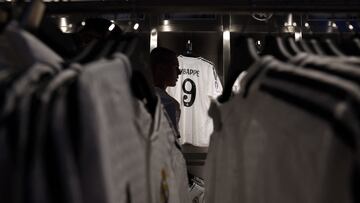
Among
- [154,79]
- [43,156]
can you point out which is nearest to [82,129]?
[43,156]

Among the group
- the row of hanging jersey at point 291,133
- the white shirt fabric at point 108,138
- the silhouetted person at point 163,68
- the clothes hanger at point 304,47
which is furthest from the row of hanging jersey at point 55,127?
the silhouetted person at point 163,68

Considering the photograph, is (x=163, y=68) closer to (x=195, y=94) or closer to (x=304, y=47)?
(x=195, y=94)

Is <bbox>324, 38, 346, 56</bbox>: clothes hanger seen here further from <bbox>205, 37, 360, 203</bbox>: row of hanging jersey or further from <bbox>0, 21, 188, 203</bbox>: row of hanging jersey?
<bbox>0, 21, 188, 203</bbox>: row of hanging jersey

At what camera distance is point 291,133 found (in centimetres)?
57

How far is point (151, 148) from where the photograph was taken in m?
0.84

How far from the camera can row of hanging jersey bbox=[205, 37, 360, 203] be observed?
0.42 m

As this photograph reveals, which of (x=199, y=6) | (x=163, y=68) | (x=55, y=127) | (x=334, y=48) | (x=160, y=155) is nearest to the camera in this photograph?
(x=55, y=127)

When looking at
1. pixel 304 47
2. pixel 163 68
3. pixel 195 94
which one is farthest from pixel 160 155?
pixel 195 94

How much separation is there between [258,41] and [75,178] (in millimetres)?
2487

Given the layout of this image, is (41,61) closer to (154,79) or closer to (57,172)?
(57,172)

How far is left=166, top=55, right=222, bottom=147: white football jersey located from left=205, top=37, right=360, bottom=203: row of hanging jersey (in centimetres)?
196

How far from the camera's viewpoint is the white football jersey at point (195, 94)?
2.93m

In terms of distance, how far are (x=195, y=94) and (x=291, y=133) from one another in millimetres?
2411

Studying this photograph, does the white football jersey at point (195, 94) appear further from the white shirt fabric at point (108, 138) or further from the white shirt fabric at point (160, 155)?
the white shirt fabric at point (108, 138)
